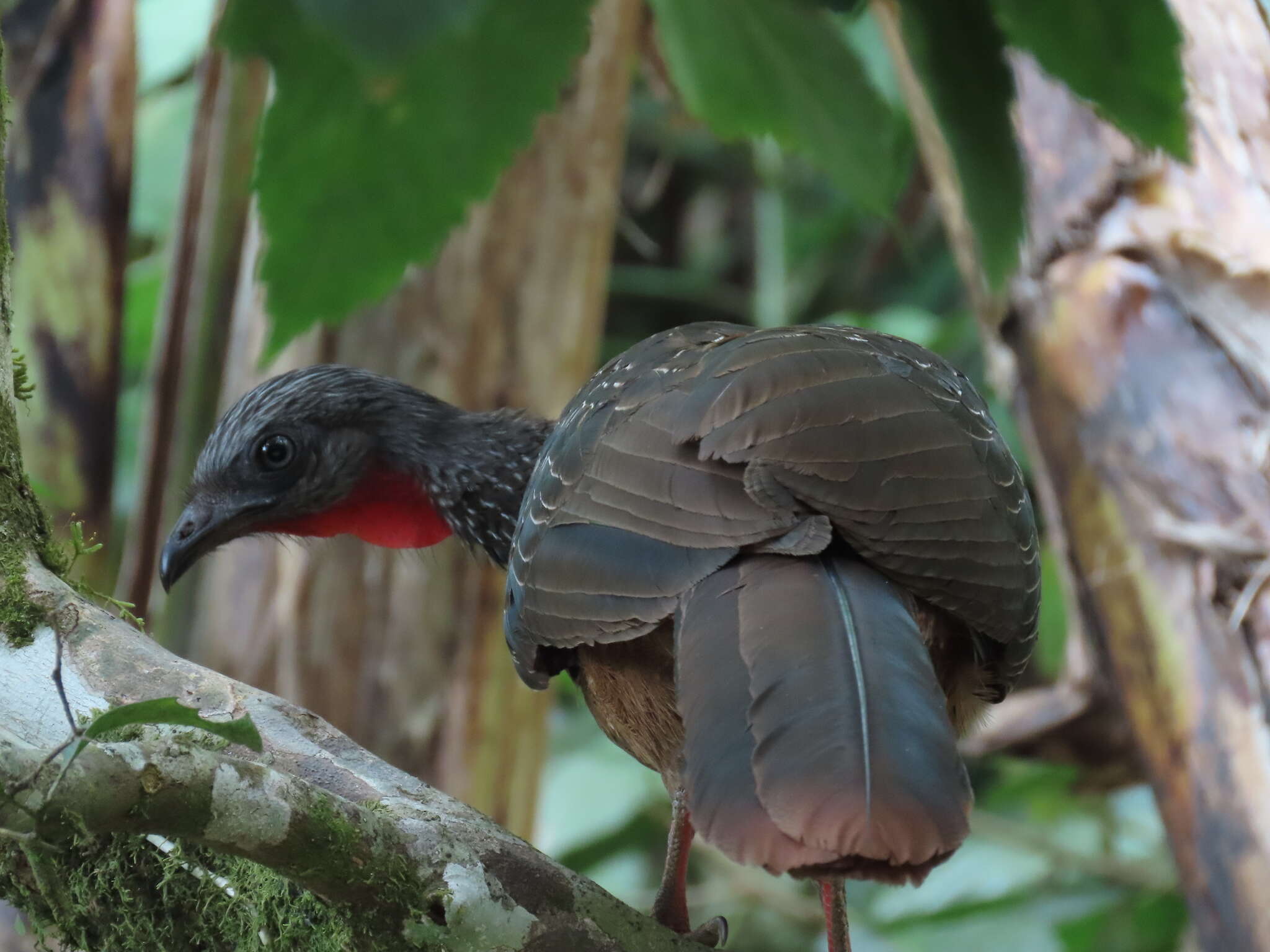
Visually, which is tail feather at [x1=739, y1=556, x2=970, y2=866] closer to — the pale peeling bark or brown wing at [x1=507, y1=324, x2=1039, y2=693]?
brown wing at [x1=507, y1=324, x2=1039, y2=693]

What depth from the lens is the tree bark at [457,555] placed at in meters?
3.93

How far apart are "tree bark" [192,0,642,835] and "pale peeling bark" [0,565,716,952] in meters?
2.01

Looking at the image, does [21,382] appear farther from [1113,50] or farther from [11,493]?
[1113,50]

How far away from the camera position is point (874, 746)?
154 cm

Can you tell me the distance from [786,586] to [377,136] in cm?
80

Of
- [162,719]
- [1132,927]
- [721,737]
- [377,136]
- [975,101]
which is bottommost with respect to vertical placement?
[1132,927]

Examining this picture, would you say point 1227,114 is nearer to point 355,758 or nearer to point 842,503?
point 842,503

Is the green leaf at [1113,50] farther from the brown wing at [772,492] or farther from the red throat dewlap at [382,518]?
the red throat dewlap at [382,518]

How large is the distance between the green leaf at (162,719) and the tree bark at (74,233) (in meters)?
2.40

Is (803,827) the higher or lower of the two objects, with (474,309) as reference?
higher

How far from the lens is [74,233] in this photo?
3.35m

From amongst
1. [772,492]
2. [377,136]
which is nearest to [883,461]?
[772,492]

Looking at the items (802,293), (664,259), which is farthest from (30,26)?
(664,259)

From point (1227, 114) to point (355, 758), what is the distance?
2.82 m
